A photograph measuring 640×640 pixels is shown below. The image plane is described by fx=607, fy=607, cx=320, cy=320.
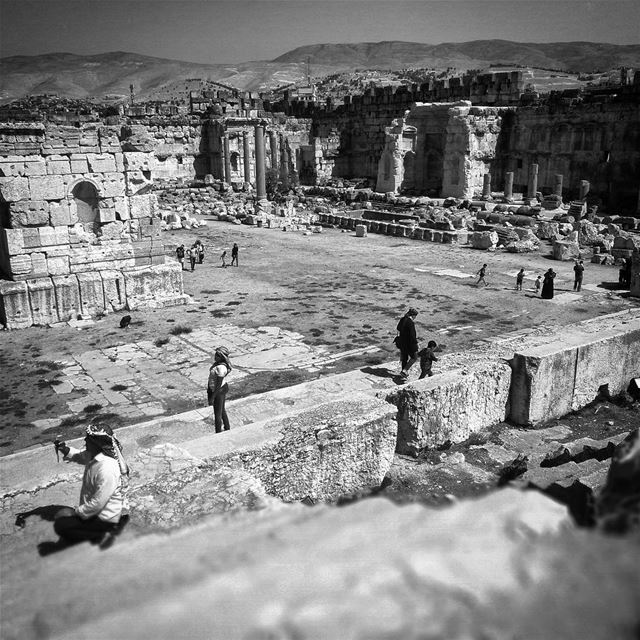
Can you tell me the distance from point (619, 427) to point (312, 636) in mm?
7499

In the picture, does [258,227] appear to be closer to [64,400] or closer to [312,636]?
[64,400]

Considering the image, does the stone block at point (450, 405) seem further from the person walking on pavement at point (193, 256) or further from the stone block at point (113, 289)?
the person walking on pavement at point (193, 256)

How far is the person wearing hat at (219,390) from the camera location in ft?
22.1

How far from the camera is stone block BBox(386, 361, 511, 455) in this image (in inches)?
271

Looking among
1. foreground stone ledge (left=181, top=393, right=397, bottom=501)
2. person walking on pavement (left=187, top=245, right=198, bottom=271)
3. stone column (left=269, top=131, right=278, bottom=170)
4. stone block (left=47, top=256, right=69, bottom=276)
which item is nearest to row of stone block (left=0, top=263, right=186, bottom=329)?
stone block (left=47, top=256, right=69, bottom=276)

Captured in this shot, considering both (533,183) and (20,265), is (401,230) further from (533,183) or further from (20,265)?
(20,265)

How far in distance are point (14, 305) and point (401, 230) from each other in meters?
15.7

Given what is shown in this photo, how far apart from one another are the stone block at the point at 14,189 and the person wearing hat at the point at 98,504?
9.62 m

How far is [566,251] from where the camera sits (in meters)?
19.4

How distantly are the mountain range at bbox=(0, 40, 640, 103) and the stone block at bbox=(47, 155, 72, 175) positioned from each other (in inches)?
4116

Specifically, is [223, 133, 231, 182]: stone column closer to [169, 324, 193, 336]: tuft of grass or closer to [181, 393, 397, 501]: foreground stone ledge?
[169, 324, 193, 336]: tuft of grass

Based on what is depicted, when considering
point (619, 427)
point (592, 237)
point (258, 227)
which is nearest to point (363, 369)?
point (619, 427)

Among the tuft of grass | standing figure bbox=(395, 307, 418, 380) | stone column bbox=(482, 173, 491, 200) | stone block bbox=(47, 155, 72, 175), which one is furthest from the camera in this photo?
stone column bbox=(482, 173, 491, 200)

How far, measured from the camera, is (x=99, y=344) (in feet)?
37.7
